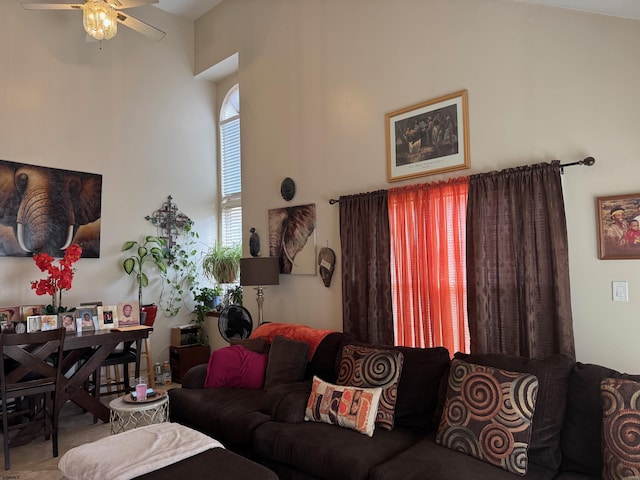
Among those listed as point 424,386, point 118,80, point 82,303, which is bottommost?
point 424,386

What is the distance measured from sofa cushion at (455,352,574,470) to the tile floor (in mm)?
2736

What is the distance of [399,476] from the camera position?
2.09m

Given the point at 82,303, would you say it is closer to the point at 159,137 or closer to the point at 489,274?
the point at 159,137

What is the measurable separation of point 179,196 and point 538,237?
4.49m

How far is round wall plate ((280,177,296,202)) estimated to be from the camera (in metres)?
4.47

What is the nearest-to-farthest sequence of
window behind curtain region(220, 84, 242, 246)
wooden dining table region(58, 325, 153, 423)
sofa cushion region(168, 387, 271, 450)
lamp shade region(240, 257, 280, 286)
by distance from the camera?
1. sofa cushion region(168, 387, 271, 450)
2. wooden dining table region(58, 325, 153, 423)
3. lamp shade region(240, 257, 280, 286)
4. window behind curtain region(220, 84, 242, 246)

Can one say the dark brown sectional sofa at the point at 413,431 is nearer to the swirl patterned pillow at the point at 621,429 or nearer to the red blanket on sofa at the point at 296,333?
the swirl patterned pillow at the point at 621,429

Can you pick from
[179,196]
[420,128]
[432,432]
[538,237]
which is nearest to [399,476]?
[432,432]

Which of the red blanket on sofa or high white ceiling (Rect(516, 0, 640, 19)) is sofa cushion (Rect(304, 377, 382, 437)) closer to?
the red blanket on sofa

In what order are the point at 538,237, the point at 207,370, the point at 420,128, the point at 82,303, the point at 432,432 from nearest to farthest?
1. the point at 432,432
2. the point at 538,237
3. the point at 420,128
4. the point at 207,370
5. the point at 82,303

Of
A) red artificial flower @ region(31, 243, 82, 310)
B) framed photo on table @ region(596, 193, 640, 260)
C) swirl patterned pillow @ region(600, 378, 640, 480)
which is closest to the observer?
swirl patterned pillow @ region(600, 378, 640, 480)

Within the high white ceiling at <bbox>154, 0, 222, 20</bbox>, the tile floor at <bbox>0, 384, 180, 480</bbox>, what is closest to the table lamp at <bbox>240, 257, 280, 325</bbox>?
the tile floor at <bbox>0, 384, 180, 480</bbox>

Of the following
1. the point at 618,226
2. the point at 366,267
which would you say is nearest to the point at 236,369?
the point at 366,267

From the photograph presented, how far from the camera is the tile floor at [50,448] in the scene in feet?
10.3
